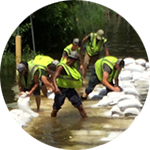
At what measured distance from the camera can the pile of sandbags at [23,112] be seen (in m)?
9.92

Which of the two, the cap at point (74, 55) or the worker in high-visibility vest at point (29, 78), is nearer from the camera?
the cap at point (74, 55)

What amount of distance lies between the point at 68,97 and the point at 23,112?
35.4 inches

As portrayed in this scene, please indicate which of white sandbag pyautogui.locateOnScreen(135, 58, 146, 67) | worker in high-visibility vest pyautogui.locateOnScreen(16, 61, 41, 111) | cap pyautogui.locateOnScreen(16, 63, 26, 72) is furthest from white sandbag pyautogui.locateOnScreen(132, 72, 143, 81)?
cap pyautogui.locateOnScreen(16, 63, 26, 72)

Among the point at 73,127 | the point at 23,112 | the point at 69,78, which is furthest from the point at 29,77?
the point at 73,127

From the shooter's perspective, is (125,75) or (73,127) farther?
(125,75)

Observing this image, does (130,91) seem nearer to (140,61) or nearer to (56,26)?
(140,61)

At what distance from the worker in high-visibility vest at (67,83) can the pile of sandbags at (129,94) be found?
0.40 metres

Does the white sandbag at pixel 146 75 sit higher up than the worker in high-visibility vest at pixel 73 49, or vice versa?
the worker in high-visibility vest at pixel 73 49

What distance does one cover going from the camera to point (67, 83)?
32.1ft

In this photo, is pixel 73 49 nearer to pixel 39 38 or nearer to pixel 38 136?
pixel 39 38

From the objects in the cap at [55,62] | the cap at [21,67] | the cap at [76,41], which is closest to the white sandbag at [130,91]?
the cap at [76,41]

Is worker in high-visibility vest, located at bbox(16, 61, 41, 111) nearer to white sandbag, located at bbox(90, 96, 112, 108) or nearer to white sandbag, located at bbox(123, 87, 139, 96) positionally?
white sandbag, located at bbox(90, 96, 112, 108)

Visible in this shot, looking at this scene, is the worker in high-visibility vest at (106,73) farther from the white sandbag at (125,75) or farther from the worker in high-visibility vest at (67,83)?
the worker in high-visibility vest at (67,83)

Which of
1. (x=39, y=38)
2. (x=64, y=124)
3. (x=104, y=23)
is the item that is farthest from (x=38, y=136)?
(x=104, y=23)
